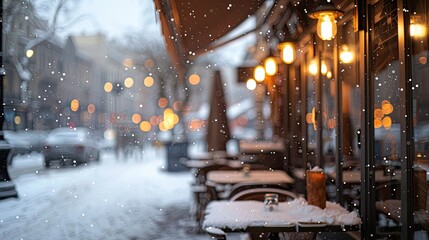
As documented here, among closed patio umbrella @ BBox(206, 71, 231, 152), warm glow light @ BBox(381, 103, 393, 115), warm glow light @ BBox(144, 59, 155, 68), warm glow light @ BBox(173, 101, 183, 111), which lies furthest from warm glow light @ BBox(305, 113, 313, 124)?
warm glow light @ BBox(144, 59, 155, 68)

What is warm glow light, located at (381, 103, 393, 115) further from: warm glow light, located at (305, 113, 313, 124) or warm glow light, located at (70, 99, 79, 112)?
warm glow light, located at (70, 99, 79, 112)

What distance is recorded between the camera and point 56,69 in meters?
40.9

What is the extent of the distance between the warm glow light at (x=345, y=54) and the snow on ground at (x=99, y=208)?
10.9ft

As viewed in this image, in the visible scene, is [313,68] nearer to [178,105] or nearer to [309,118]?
[309,118]

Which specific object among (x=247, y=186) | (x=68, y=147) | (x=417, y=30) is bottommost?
(x=247, y=186)

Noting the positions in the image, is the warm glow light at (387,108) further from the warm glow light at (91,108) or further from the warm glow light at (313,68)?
the warm glow light at (91,108)

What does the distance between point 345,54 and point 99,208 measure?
21.0 ft

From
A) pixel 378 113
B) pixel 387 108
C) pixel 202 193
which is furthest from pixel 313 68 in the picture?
pixel 202 193

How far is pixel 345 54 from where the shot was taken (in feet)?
17.8

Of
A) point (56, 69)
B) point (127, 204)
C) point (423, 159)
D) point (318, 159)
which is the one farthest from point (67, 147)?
point (56, 69)

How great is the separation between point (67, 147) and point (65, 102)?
90.4 feet

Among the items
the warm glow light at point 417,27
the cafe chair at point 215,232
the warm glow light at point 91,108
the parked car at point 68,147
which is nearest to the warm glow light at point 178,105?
the parked car at point 68,147

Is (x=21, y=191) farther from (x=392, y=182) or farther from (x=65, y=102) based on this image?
(x=65, y=102)

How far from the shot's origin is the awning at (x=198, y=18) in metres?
6.72
